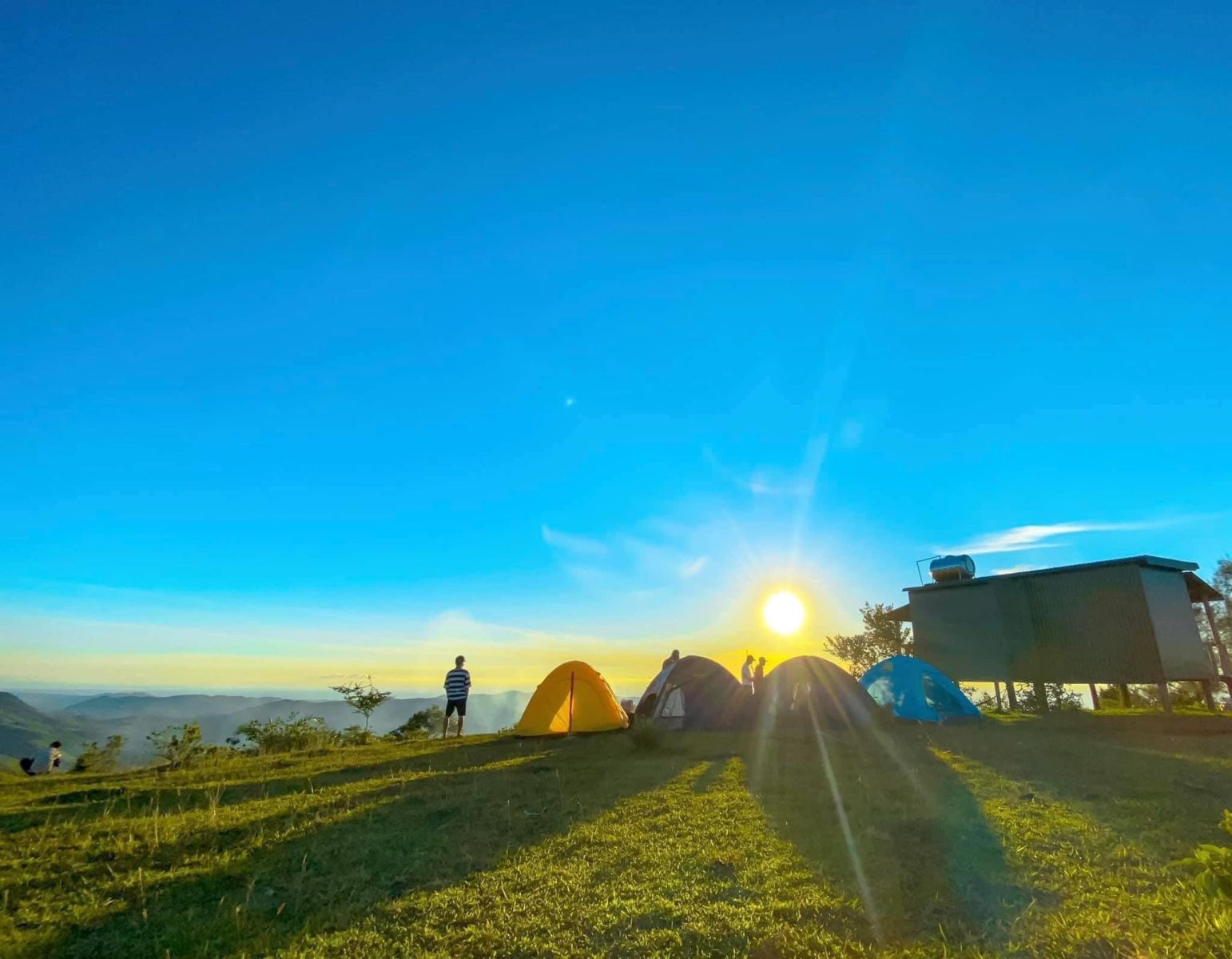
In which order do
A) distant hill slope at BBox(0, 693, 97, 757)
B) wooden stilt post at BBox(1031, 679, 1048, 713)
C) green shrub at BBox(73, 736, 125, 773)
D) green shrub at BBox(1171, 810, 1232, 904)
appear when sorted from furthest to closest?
1. distant hill slope at BBox(0, 693, 97, 757)
2. wooden stilt post at BBox(1031, 679, 1048, 713)
3. green shrub at BBox(73, 736, 125, 773)
4. green shrub at BBox(1171, 810, 1232, 904)

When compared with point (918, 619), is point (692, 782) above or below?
below

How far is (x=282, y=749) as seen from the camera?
17.7 metres

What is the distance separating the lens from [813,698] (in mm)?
18891

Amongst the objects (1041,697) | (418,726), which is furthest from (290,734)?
(1041,697)

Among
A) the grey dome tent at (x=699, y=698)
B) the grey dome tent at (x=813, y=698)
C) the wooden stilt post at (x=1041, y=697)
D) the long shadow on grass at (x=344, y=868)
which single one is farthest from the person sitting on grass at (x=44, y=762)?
the wooden stilt post at (x=1041, y=697)

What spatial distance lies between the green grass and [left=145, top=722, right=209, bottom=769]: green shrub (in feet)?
10.4

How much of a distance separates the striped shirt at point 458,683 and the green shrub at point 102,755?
9.52m

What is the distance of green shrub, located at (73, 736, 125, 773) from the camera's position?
58.4 feet

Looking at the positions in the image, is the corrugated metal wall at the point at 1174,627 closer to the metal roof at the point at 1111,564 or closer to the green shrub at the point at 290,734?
the metal roof at the point at 1111,564

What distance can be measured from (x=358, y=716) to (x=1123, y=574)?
32.2 meters

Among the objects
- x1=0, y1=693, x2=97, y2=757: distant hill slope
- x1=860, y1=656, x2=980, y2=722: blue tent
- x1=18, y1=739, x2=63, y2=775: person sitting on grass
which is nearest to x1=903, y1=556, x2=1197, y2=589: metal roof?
x1=860, y1=656, x2=980, y2=722: blue tent

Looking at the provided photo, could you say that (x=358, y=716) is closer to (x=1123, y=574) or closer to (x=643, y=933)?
(x=643, y=933)

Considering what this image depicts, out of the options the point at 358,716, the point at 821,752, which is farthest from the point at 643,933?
the point at 358,716

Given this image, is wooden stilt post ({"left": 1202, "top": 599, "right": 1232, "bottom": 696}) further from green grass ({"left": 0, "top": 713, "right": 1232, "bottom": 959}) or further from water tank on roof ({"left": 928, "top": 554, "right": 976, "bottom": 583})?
green grass ({"left": 0, "top": 713, "right": 1232, "bottom": 959})
